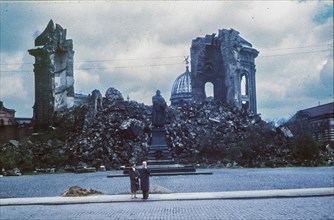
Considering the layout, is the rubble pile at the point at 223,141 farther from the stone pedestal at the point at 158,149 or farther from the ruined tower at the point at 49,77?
the ruined tower at the point at 49,77

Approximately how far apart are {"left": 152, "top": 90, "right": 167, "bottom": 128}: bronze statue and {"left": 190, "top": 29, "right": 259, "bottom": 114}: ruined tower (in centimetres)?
2276

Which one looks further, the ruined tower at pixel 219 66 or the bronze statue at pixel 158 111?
the ruined tower at pixel 219 66

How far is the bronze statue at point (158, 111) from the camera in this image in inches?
929

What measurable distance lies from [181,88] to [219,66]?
1236 centimetres

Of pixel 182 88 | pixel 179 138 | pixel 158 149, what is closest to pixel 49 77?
pixel 179 138

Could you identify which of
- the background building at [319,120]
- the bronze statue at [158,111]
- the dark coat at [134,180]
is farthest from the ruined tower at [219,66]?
the dark coat at [134,180]

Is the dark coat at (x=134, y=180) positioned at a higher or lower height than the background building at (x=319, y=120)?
lower

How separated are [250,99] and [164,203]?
46.3 meters

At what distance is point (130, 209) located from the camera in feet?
33.4

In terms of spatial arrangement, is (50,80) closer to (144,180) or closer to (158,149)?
(158,149)

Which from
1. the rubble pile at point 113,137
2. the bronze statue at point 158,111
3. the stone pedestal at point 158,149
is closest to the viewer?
the stone pedestal at point 158,149

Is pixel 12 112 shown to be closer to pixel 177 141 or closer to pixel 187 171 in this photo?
pixel 177 141

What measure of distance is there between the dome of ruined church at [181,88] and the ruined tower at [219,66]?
31.5 ft

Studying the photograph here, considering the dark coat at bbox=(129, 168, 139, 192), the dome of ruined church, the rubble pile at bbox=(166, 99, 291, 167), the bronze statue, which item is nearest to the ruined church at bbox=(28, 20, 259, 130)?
the dome of ruined church
